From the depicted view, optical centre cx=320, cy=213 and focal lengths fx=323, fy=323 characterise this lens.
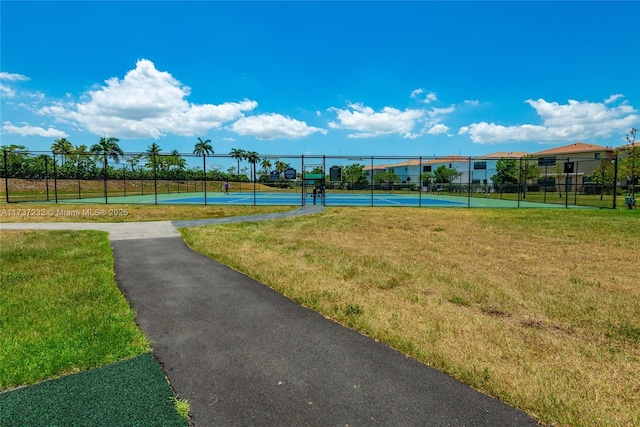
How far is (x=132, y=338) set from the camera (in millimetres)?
3064

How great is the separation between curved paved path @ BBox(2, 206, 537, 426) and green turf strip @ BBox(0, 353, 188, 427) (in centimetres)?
15

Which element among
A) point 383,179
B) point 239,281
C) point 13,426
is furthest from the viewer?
point 383,179

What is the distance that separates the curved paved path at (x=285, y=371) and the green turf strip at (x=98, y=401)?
5.9 inches

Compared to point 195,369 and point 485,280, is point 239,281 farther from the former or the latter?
point 485,280

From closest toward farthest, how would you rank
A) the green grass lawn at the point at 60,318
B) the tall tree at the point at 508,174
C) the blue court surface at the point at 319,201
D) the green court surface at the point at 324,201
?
the green grass lawn at the point at 60,318
the green court surface at the point at 324,201
the blue court surface at the point at 319,201
the tall tree at the point at 508,174

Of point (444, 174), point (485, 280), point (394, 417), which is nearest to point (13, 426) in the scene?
point (394, 417)

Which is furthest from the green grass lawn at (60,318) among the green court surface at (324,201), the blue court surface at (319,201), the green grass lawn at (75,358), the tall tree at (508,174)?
the tall tree at (508,174)

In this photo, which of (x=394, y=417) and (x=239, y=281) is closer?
(x=394, y=417)

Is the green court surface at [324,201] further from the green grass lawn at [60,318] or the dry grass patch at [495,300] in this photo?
the green grass lawn at [60,318]

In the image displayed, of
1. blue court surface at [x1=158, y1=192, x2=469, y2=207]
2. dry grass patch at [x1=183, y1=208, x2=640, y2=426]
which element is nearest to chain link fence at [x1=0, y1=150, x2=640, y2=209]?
blue court surface at [x1=158, y1=192, x2=469, y2=207]

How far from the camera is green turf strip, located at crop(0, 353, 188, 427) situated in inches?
79.0

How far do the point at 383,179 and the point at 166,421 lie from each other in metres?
58.9

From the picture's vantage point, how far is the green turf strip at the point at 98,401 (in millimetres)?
2006

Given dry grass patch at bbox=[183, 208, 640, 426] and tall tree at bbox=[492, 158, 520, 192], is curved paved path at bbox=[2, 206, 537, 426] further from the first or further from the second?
tall tree at bbox=[492, 158, 520, 192]
